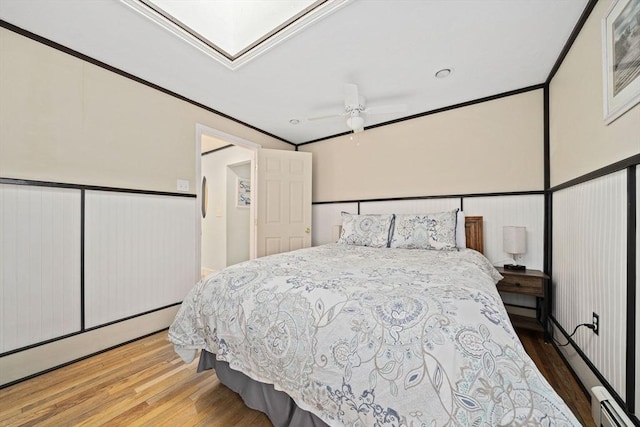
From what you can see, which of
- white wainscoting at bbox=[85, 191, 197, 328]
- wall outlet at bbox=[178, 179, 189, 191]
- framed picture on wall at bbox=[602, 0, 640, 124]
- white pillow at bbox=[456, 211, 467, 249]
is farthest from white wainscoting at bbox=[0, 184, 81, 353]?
framed picture on wall at bbox=[602, 0, 640, 124]

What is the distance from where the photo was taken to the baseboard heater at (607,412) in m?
0.99

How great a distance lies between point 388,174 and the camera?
3391 mm

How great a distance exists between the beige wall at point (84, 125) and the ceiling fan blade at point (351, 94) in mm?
1766

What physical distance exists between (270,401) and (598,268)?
2.01 meters

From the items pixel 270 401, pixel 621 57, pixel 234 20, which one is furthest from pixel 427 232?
pixel 234 20

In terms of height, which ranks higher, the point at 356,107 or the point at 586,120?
the point at 356,107

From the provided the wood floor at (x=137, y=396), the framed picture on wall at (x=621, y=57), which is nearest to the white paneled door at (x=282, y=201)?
the wood floor at (x=137, y=396)

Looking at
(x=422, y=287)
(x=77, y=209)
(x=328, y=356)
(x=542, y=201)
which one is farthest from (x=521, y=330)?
(x=77, y=209)

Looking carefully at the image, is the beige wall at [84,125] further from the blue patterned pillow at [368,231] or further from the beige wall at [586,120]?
the beige wall at [586,120]

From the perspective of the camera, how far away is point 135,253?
2305 mm

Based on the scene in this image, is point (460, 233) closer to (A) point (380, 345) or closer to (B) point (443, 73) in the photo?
(B) point (443, 73)

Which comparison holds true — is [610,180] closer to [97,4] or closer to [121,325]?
[97,4]

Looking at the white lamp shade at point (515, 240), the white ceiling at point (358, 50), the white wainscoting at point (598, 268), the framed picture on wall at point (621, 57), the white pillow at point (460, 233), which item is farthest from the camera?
the white pillow at point (460, 233)

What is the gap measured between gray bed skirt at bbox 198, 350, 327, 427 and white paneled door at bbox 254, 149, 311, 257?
2.16m
